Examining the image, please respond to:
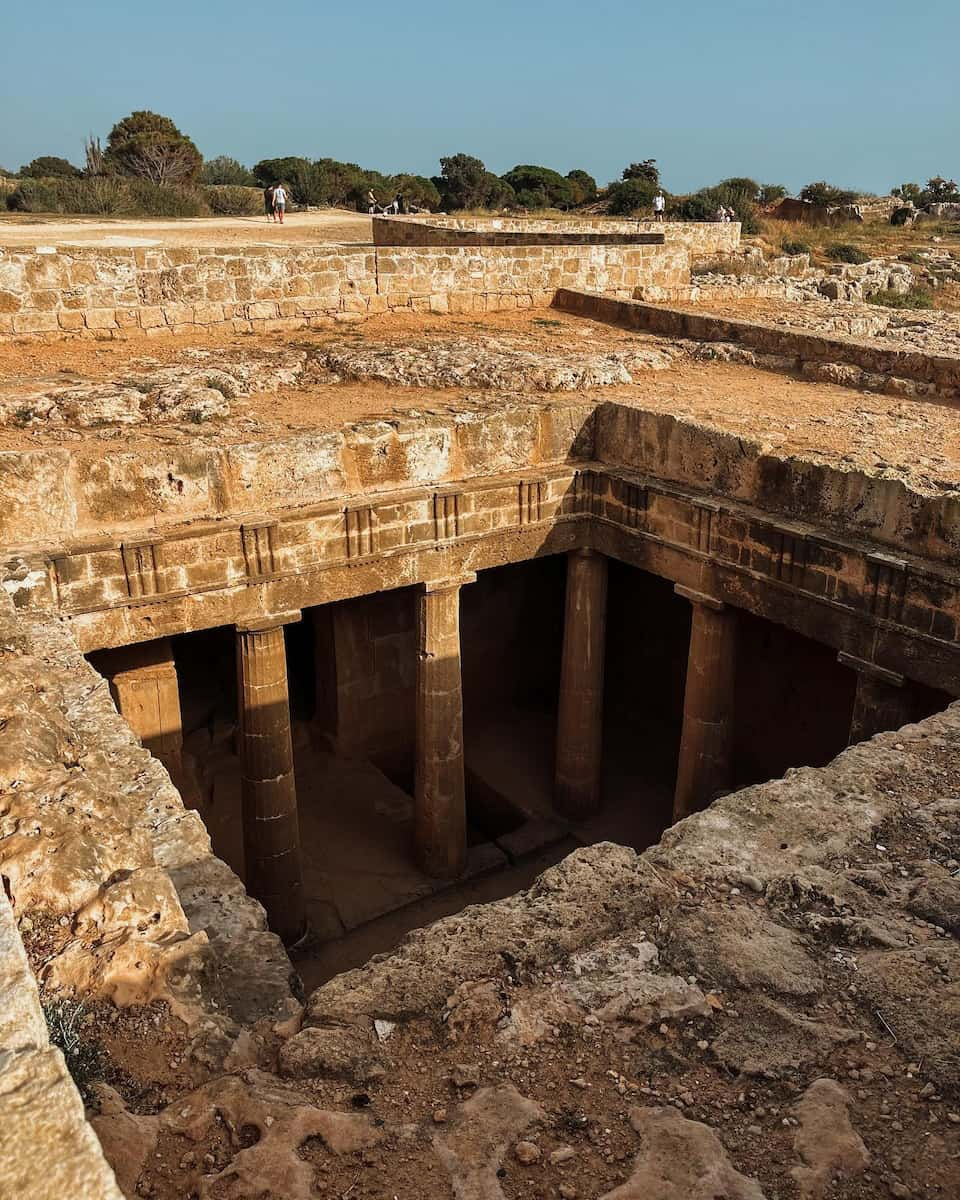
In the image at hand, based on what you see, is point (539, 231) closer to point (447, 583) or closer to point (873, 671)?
point (447, 583)

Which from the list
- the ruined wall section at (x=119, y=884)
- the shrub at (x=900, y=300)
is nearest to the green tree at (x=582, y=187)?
the shrub at (x=900, y=300)

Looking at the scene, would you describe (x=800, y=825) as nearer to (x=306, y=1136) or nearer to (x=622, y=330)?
(x=306, y=1136)

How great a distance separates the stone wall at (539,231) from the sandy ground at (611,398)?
557 centimetres

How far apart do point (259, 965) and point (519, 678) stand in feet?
31.2

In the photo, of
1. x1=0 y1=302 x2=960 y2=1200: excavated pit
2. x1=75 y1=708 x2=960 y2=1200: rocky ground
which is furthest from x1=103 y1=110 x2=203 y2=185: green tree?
x1=75 y1=708 x2=960 y2=1200: rocky ground

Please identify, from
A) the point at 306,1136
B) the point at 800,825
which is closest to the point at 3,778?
the point at 306,1136

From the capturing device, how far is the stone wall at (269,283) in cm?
1109

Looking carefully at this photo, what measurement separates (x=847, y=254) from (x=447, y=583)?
2211cm

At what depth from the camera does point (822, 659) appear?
31.6 ft

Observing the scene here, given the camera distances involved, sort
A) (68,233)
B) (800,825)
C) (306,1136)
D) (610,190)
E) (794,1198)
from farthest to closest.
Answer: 1. (610,190)
2. (68,233)
3. (800,825)
4. (306,1136)
5. (794,1198)

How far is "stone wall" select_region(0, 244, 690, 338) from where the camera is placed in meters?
11.1

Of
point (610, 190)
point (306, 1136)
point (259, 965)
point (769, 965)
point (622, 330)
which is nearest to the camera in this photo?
point (306, 1136)

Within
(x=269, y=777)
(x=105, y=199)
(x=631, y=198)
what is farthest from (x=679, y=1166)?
(x=631, y=198)

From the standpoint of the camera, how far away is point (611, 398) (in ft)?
33.8
